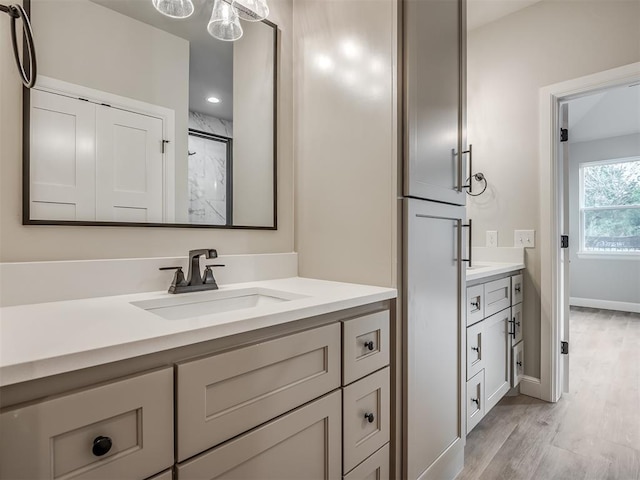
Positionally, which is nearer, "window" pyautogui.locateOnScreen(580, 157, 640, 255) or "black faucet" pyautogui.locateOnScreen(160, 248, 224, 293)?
"black faucet" pyautogui.locateOnScreen(160, 248, 224, 293)

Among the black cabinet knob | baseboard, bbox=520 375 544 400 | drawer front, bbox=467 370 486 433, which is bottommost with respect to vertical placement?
baseboard, bbox=520 375 544 400

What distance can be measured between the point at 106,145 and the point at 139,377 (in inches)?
31.9

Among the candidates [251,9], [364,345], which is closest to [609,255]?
[364,345]

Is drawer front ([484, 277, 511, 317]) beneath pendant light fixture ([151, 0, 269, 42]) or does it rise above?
beneath

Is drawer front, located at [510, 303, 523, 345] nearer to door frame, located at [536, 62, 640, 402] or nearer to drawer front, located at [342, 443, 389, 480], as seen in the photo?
door frame, located at [536, 62, 640, 402]

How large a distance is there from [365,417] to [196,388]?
2.08ft

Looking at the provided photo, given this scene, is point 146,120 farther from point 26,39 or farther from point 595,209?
point 595,209

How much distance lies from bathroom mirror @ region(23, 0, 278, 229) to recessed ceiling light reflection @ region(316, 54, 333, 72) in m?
0.22

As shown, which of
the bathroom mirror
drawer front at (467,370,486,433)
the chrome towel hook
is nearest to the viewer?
the chrome towel hook

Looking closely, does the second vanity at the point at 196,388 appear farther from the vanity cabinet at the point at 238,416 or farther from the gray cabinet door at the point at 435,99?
the gray cabinet door at the point at 435,99

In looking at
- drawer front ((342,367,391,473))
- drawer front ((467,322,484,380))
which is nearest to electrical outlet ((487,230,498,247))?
drawer front ((467,322,484,380))

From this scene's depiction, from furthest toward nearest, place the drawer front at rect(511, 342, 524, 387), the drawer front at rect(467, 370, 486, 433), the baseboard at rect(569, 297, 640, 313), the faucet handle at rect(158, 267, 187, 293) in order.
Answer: the baseboard at rect(569, 297, 640, 313), the drawer front at rect(511, 342, 524, 387), the drawer front at rect(467, 370, 486, 433), the faucet handle at rect(158, 267, 187, 293)

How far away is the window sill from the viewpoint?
4.81m

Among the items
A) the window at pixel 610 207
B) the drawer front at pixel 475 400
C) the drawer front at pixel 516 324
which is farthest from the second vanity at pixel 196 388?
the window at pixel 610 207
